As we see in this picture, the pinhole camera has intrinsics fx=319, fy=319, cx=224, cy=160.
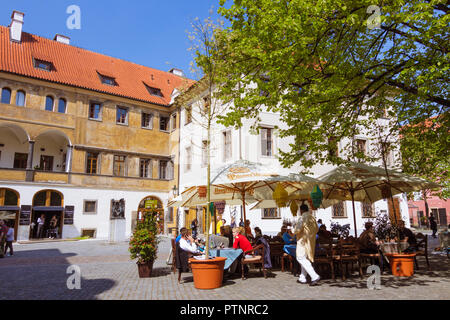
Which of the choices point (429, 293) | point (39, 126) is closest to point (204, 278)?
point (429, 293)

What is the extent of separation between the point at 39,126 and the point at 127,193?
8593 millimetres

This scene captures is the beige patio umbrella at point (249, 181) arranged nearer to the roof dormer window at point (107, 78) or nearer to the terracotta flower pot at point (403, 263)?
the terracotta flower pot at point (403, 263)

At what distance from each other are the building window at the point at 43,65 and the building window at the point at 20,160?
738 cm

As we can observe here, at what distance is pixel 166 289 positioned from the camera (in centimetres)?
716

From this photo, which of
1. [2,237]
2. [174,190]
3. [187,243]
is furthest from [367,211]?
[2,237]

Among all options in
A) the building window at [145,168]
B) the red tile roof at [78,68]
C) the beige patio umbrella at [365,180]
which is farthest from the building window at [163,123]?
the beige patio umbrella at [365,180]

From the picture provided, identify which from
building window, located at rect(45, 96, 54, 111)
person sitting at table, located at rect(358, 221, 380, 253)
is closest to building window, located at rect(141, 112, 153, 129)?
building window, located at rect(45, 96, 54, 111)

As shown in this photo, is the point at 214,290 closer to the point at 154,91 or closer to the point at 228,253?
the point at 228,253

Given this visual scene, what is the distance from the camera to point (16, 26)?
27.2 metres

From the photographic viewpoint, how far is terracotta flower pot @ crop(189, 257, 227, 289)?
6898mm

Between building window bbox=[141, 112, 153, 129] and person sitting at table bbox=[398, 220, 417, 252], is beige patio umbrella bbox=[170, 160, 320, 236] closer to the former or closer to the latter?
person sitting at table bbox=[398, 220, 417, 252]

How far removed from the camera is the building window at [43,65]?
26.1 metres

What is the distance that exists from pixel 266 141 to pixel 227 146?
2.80 metres

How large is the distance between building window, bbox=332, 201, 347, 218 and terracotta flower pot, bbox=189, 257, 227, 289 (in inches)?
708
